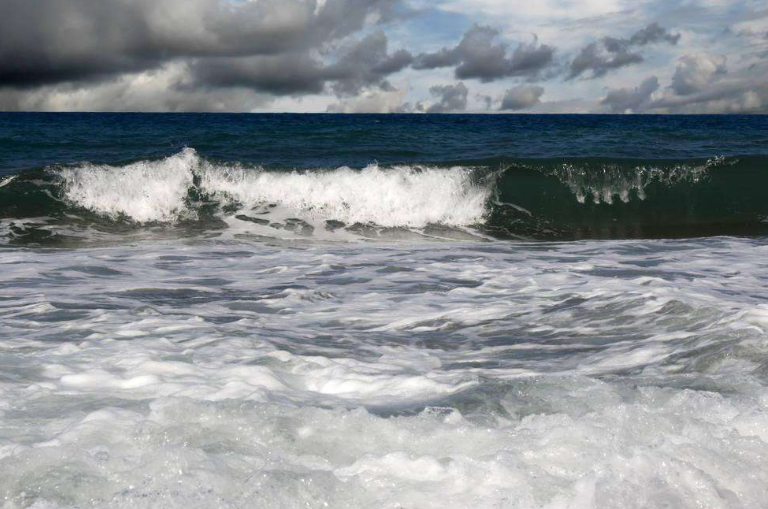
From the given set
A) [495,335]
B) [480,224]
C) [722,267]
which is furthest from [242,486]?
[480,224]

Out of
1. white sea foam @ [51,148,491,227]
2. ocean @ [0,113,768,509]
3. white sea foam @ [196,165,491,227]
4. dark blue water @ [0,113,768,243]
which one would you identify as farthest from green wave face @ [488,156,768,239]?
ocean @ [0,113,768,509]

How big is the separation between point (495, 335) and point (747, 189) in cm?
1145

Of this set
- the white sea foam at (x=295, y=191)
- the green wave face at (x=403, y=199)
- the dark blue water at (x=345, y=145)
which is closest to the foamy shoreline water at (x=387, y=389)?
the green wave face at (x=403, y=199)

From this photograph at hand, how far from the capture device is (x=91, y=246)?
905cm

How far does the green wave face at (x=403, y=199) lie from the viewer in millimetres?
11188

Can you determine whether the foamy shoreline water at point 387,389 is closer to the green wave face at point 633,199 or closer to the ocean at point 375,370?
the ocean at point 375,370

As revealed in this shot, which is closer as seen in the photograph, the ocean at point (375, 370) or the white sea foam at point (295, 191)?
the ocean at point (375, 370)

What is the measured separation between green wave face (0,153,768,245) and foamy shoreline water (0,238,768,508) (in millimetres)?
4964

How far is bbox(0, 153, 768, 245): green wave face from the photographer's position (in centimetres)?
1119

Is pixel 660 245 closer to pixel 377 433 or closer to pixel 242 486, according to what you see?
pixel 377 433

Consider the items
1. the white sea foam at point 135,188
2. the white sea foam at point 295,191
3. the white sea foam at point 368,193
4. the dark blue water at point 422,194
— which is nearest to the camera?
the dark blue water at point 422,194

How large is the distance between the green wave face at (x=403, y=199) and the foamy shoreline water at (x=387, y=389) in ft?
16.3

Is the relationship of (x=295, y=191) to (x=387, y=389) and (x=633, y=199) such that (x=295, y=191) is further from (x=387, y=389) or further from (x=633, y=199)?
(x=387, y=389)

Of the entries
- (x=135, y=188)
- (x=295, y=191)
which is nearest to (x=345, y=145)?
(x=295, y=191)
